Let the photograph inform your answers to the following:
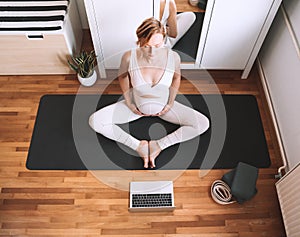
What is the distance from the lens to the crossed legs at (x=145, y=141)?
1.82 m

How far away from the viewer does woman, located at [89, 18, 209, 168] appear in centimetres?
160

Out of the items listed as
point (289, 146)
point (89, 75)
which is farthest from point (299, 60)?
point (89, 75)

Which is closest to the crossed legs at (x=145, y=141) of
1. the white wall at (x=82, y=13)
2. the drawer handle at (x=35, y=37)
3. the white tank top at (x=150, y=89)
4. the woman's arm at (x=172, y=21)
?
the white tank top at (x=150, y=89)

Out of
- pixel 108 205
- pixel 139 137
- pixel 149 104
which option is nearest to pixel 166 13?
pixel 149 104

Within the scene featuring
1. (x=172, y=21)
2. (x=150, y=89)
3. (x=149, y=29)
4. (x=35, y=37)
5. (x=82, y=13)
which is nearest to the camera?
(x=149, y=29)

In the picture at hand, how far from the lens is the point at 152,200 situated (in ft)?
5.53

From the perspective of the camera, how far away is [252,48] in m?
1.97

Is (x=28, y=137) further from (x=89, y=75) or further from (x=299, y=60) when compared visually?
(x=299, y=60)

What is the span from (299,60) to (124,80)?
95 cm

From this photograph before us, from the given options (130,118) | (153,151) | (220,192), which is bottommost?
(220,192)

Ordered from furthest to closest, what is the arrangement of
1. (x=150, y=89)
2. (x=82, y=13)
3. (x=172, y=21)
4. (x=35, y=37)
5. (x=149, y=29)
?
(x=82, y=13) → (x=35, y=37) → (x=172, y=21) → (x=150, y=89) → (x=149, y=29)

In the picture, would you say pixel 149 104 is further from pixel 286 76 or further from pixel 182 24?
pixel 286 76

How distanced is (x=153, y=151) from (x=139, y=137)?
15 centimetres

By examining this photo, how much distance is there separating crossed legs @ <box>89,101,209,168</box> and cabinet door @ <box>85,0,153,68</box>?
374 millimetres
